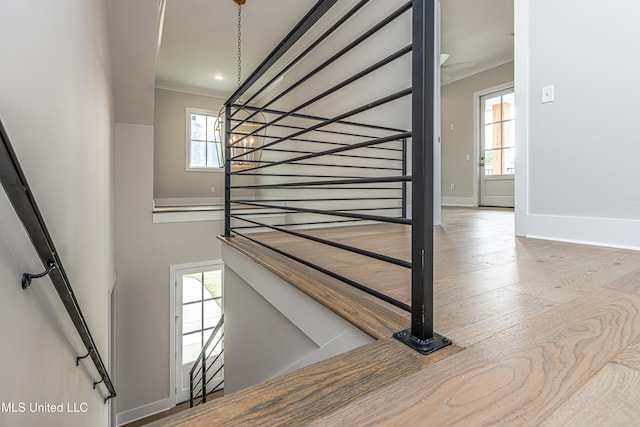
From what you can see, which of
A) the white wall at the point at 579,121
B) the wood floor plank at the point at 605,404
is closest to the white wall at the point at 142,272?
the white wall at the point at 579,121

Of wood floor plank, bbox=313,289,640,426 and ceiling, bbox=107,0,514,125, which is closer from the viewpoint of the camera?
wood floor plank, bbox=313,289,640,426

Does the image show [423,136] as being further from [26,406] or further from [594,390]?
[26,406]

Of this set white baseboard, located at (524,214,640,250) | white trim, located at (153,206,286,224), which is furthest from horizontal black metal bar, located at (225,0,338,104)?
white trim, located at (153,206,286,224)

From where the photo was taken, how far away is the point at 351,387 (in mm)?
546

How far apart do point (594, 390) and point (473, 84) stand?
6.53 meters

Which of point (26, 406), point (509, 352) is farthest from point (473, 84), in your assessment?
point (26, 406)

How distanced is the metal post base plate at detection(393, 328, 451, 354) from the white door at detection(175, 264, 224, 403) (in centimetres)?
399

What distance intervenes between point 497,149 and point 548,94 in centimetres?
388

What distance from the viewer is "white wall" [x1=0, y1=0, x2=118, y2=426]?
2.55 ft

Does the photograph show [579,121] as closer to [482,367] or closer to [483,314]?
[483,314]

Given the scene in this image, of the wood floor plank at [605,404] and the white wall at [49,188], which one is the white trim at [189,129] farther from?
the wood floor plank at [605,404]

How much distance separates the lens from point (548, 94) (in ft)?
6.81

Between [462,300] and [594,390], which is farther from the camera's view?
[462,300]

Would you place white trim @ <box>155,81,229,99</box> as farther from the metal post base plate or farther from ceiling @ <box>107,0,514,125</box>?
the metal post base plate
